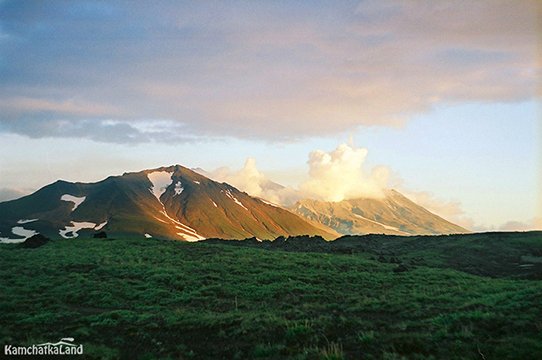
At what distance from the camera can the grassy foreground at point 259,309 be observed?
14.5m

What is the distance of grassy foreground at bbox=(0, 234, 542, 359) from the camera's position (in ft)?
47.6

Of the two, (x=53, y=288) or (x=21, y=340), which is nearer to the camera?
(x=21, y=340)

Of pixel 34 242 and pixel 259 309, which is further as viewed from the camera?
pixel 34 242

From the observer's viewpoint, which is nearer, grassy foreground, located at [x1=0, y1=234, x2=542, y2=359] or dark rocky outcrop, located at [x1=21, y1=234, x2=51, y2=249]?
grassy foreground, located at [x1=0, y1=234, x2=542, y2=359]

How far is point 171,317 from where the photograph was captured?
20750 millimetres

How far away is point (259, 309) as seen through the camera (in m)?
24.3

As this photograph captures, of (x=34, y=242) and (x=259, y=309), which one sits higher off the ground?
(x=34, y=242)

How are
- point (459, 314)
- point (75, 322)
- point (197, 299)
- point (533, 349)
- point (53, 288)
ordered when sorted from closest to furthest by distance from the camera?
1. point (533, 349)
2. point (459, 314)
3. point (75, 322)
4. point (197, 299)
5. point (53, 288)

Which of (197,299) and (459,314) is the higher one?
(459,314)

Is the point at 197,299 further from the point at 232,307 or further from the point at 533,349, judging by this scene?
the point at 533,349

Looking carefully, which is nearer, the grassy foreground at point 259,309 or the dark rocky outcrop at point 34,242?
the grassy foreground at point 259,309

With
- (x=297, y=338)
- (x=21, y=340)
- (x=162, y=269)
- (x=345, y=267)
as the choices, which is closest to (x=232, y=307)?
(x=297, y=338)

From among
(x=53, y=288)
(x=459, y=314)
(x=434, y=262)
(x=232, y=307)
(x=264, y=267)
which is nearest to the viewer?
(x=459, y=314)

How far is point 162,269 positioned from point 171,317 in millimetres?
17844
